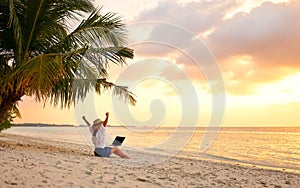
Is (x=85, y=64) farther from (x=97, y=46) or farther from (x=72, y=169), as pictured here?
(x=72, y=169)

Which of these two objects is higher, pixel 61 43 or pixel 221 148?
pixel 61 43

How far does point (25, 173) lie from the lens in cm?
580

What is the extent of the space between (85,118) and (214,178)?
439 cm

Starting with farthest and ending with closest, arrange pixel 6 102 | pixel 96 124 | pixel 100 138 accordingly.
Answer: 1. pixel 96 124
2. pixel 100 138
3. pixel 6 102

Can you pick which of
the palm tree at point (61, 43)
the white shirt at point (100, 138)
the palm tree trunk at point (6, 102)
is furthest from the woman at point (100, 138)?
the palm tree trunk at point (6, 102)

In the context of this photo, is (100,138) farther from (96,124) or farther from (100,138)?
(96,124)

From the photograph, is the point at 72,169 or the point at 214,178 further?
the point at 214,178

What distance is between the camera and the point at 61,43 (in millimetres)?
10156

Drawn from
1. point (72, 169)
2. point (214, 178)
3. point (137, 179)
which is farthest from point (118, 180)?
point (214, 178)

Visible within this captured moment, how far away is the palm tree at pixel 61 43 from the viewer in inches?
368

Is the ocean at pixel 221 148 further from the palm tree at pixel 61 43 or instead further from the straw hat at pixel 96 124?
the palm tree at pixel 61 43

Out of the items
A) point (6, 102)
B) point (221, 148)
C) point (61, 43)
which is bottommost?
A: point (221, 148)

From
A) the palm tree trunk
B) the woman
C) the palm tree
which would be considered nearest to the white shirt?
the woman

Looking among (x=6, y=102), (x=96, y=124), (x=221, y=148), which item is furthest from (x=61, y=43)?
(x=221, y=148)
